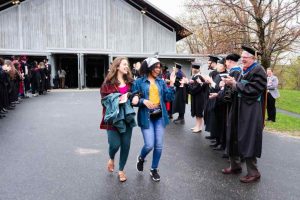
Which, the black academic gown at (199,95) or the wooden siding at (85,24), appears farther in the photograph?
the wooden siding at (85,24)

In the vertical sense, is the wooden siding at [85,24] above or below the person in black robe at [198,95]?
above

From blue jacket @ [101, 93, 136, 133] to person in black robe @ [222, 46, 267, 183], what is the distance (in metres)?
1.66

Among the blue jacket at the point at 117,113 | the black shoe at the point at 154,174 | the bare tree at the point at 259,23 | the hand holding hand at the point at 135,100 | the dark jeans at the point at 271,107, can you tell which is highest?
the bare tree at the point at 259,23

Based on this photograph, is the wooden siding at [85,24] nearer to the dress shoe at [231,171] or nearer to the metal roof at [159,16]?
the metal roof at [159,16]

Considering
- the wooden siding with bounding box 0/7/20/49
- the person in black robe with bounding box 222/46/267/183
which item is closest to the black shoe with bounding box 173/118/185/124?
the person in black robe with bounding box 222/46/267/183

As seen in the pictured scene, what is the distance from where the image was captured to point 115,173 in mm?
5516

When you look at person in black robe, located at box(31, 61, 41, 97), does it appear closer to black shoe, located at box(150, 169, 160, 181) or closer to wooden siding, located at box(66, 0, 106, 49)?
wooden siding, located at box(66, 0, 106, 49)

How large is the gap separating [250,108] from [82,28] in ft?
82.2

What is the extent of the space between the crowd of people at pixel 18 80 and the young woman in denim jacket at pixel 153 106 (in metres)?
7.66

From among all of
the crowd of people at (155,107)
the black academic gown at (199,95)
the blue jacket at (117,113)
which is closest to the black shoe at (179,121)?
the black academic gown at (199,95)

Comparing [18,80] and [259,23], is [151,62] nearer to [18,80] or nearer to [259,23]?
[18,80]

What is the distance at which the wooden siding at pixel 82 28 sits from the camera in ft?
88.9

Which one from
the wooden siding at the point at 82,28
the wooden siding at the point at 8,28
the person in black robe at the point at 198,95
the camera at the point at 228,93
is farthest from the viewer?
the wooden siding at the point at 82,28

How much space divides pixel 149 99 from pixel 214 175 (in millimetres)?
1770
